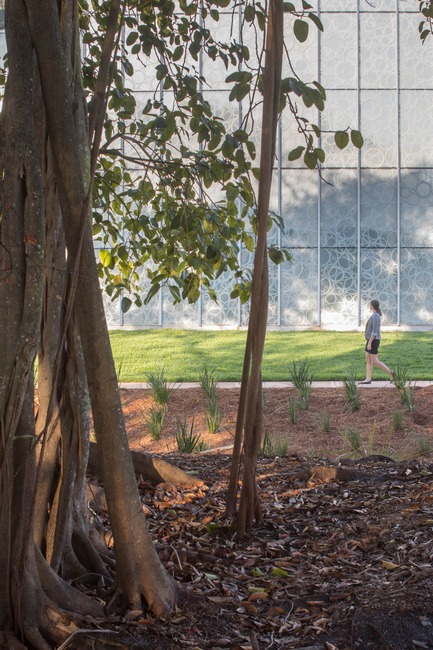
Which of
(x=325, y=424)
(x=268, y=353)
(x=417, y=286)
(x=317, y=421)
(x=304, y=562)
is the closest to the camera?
(x=304, y=562)

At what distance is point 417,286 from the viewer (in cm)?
1897

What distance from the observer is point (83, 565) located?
3230 millimetres

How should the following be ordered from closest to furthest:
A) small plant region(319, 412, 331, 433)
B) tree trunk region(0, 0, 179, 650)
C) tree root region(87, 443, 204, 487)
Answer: tree trunk region(0, 0, 179, 650) → tree root region(87, 443, 204, 487) → small plant region(319, 412, 331, 433)

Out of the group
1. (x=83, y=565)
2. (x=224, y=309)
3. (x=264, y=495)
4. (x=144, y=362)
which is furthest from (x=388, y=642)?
(x=224, y=309)

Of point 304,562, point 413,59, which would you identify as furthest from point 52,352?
point 413,59

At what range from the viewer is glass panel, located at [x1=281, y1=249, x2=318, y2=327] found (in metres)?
18.9

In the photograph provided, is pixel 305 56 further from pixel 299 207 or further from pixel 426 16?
pixel 426 16

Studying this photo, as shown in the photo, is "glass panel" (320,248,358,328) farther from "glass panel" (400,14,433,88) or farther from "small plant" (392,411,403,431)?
"small plant" (392,411,403,431)

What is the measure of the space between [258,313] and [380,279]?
15584 millimetres

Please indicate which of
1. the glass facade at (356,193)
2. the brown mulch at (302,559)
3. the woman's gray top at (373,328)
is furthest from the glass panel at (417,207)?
the brown mulch at (302,559)

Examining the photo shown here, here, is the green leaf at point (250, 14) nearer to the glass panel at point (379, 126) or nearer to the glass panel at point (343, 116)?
the glass panel at point (343, 116)

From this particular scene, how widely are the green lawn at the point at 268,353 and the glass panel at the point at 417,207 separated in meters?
2.21

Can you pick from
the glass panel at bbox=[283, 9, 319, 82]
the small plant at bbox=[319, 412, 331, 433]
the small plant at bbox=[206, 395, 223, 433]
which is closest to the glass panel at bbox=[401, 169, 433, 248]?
the glass panel at bbox=[283, 9, 319, 82]

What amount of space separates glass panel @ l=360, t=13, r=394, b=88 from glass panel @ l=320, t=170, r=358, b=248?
2.24 metres
